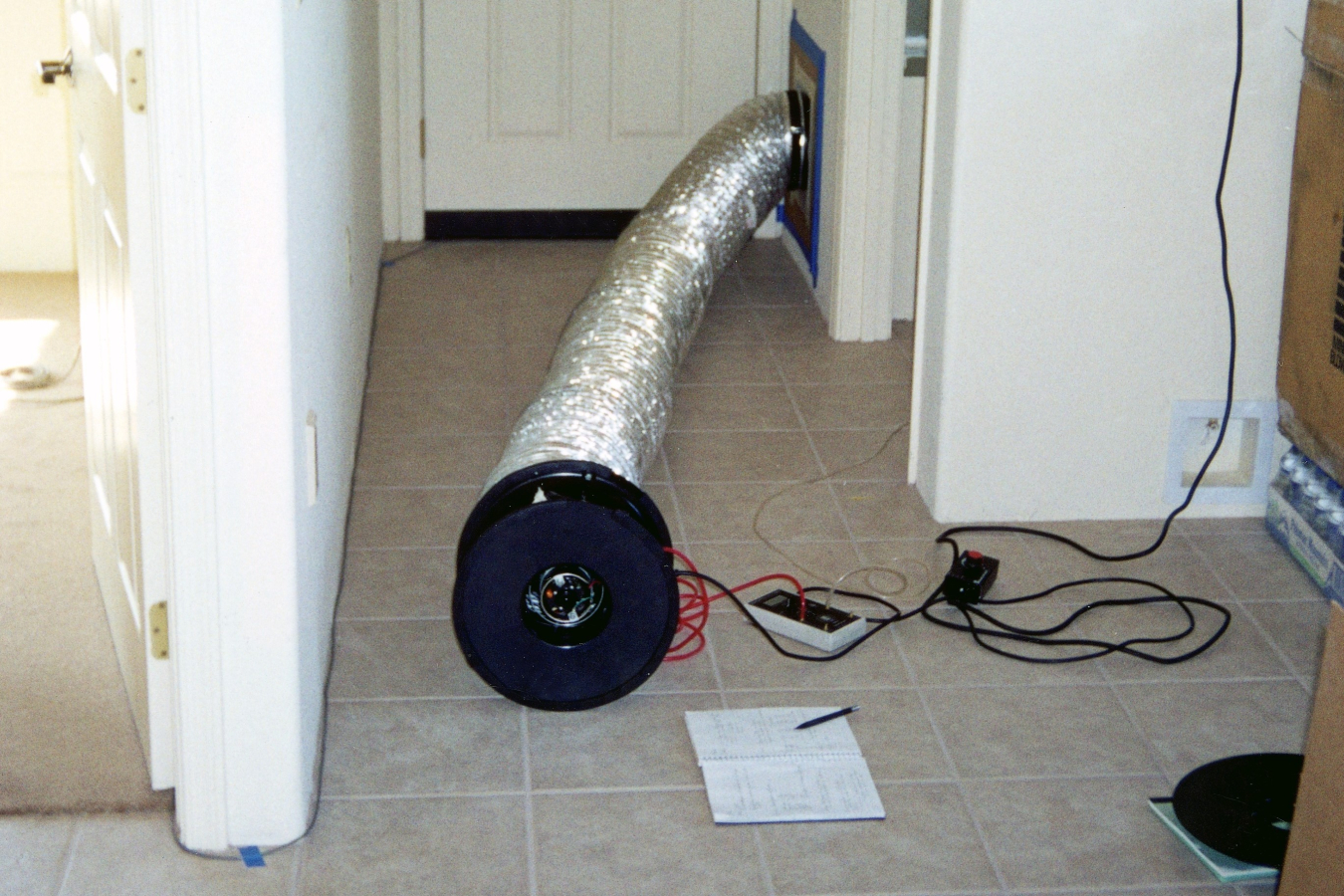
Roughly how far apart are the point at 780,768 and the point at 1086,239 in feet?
4.16

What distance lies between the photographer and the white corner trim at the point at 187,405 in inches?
70.9

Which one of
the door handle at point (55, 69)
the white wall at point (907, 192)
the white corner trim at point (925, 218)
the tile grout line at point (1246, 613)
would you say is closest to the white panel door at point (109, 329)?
the door handle at point (55, 69)

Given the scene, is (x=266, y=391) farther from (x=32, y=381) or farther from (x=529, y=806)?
(x=32, y=381)

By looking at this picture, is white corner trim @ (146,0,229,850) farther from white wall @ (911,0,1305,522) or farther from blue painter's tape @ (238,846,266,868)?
white wall @ (911,0,1305,522)

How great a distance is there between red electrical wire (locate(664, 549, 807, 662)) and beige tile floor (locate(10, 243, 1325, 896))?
0.14 feet

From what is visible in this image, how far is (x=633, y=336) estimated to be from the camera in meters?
3.10

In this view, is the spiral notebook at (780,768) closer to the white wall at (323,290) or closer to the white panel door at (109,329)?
the white wall at (323,290)

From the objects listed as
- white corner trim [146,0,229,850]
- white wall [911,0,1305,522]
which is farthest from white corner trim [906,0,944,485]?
white corner trim [146,0,229,850]

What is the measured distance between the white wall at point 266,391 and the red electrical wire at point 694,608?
59cm

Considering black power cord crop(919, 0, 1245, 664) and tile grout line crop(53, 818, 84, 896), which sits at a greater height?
A: black power cord crop(919, 0, 1245, 664)

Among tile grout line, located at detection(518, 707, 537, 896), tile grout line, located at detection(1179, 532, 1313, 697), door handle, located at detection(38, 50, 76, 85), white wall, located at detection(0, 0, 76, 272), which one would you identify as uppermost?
door handle, located at detection(38, 50, 76, 85)

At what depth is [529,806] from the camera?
88.8 inches

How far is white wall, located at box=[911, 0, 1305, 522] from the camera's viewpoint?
→ 2920 millimetres

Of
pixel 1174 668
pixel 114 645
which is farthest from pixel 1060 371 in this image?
pixel 114 645
